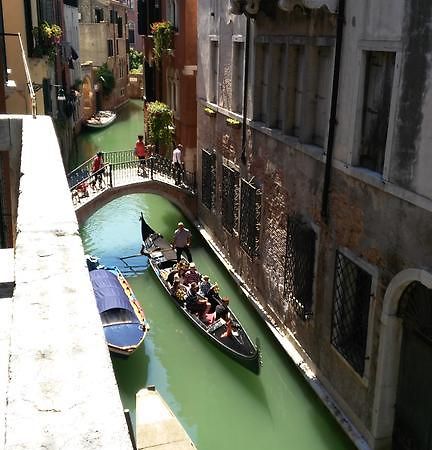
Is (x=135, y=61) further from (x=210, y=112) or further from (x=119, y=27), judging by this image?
(x=210, y=112)

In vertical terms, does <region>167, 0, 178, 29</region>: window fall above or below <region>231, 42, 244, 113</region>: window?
above

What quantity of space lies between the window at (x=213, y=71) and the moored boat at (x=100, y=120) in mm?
23707

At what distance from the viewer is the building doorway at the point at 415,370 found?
7.36 metres

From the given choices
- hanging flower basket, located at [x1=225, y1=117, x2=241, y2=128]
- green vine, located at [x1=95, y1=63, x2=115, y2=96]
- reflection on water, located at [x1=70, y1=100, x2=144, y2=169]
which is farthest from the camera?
green vine, located at [x1=95, y1=63, x2=115, y2=96]

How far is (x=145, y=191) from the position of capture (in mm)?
18438

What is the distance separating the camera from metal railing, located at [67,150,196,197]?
17.7 metres

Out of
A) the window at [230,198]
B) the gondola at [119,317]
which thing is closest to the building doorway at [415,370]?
the gondola at [119,317]

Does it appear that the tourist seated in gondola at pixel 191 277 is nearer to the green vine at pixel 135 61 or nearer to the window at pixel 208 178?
the window at pixel 208 178

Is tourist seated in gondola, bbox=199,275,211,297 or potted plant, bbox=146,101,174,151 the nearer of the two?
tourist seated in gondola, bbox=199,275,211,297

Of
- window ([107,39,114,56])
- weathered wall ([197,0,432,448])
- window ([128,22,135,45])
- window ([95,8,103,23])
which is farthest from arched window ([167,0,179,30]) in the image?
window ([128,22,135,45])

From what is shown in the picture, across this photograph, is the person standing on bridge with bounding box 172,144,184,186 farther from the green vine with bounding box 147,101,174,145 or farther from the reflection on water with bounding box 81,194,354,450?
the reflection on water with bounding box 81,194,354,450

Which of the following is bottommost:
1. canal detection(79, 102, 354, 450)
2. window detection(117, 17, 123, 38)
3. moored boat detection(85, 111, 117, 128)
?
moored boat detection(85, 111, 117, 128)

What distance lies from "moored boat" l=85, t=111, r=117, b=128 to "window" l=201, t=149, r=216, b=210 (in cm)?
2264

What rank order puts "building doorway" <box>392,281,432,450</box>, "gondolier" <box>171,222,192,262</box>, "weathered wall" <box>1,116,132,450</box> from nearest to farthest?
"weathered wall" <box>1,116,132,450</box> → "building doorway" <box>392,281,432,450</box> → "gondolier" <box>171,222,192,262</box>
